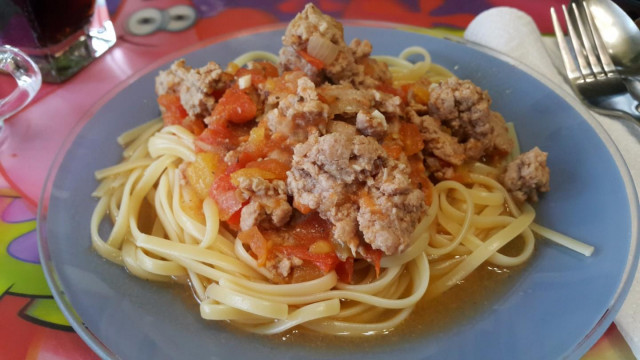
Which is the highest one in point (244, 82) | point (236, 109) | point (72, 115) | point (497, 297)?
point (244, 82)

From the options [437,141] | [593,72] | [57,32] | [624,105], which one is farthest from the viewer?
[57,32]

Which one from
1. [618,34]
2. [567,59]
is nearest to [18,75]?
[567,59]

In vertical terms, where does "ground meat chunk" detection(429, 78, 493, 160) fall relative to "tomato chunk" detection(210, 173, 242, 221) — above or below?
above

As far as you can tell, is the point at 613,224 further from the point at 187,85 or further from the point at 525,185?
the point at 187,85

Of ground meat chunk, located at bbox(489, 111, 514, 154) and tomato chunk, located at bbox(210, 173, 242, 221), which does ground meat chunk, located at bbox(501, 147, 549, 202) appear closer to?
ground meat chunk, located at bbox(489, 111, 514, 154)

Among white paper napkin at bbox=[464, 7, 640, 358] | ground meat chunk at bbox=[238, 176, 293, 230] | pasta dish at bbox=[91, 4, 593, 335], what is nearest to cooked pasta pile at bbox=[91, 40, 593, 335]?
pasta dish at bbox=[91, 4, 593, 335]

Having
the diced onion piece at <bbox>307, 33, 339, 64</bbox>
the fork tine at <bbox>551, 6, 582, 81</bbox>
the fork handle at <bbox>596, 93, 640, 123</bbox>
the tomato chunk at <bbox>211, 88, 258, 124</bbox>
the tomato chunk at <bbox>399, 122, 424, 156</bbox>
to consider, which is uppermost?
the diced onion piece at <bbox>307, 33, 339, 64</bbox>

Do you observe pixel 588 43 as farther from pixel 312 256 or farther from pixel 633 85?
pixel 312 256
